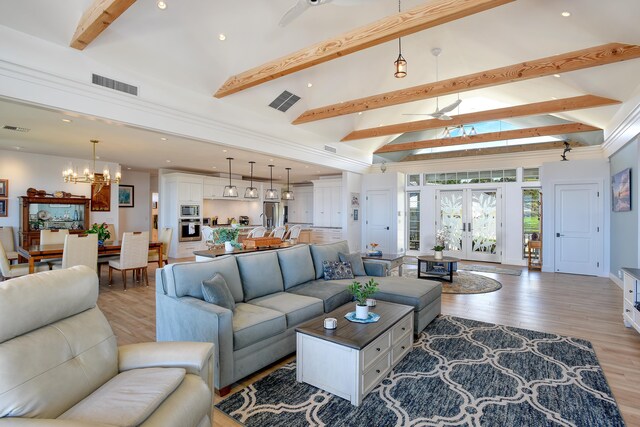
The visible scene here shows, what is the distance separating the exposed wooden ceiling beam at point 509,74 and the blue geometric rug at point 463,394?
3.50 m

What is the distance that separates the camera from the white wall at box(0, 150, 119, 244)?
6.98 meters

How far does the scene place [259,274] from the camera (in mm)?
3551

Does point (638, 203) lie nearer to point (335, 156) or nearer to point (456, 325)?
point (456, 325)

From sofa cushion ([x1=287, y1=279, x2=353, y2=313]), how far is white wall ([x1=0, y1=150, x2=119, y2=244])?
594 cm

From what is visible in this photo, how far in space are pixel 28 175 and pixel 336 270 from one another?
7.54m

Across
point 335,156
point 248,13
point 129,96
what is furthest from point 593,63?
point 129,96

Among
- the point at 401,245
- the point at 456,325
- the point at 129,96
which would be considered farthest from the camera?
the point at 401,245

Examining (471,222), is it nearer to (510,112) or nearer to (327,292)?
(510,112)

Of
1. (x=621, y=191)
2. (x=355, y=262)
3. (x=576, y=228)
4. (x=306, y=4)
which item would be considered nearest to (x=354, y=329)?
(x=355, y=262)

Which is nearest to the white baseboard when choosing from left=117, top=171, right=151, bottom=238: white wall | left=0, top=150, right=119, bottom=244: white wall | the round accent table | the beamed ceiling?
the round accent table

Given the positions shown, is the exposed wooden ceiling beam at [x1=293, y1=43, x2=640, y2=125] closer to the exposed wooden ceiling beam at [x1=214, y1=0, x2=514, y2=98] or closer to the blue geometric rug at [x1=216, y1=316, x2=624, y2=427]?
the exposed wooden ceiling beam at [x1=214, y1=0, x2=514, y2=98]

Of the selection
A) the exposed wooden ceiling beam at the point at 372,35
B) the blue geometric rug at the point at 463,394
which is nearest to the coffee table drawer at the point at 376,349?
the blue geometric rug at the point at 463,394

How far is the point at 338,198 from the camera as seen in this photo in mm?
10484

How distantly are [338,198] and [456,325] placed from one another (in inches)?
272
